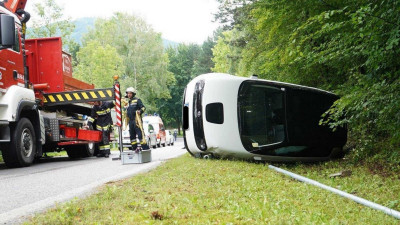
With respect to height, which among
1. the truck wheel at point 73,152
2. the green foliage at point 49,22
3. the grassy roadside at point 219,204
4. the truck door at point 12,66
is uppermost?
the green foliage at point 49,22

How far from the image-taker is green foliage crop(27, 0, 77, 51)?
99.2 ft

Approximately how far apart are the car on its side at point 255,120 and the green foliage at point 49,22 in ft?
75.7

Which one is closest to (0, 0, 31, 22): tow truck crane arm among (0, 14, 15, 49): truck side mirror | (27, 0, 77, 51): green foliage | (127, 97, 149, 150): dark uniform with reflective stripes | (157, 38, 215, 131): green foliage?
(0, 14, 15, 49): truck side mirror

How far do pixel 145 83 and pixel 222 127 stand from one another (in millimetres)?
41019

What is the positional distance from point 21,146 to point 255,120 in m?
5.45

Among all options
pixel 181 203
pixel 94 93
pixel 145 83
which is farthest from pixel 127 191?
pixel 145 83

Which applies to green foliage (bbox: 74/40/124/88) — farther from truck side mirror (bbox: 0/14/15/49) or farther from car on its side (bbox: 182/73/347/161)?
truck side mirror (bbox: 0/14/15/49)

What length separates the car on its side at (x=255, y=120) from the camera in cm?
999

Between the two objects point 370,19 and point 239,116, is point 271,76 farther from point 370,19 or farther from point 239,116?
point 370,19

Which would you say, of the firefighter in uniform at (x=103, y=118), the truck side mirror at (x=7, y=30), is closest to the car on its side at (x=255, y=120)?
the firefighter in uniform at (x=103, y=118)

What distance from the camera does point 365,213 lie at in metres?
4.70

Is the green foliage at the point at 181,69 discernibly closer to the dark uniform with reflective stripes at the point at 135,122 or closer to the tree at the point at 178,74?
the tree at the point at 178,74

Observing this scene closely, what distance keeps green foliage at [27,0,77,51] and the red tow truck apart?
18745mm

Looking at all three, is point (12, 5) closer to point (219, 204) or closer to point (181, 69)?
point (219, 204)
